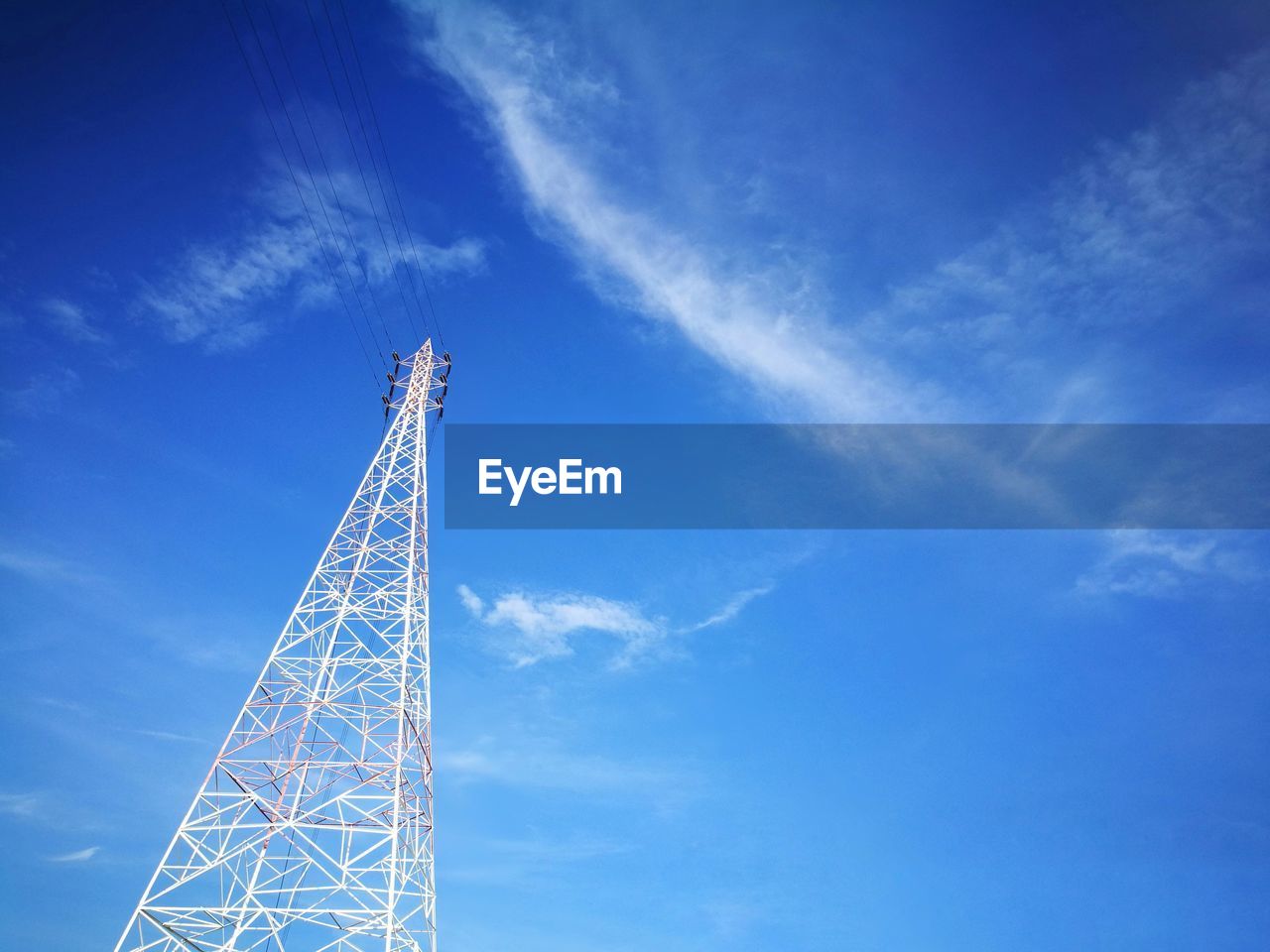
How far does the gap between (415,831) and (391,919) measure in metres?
3.35

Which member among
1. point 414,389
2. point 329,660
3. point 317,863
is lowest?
point 317,863

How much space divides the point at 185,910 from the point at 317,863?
4283 mm

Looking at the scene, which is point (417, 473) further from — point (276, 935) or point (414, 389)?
point (276, 935)

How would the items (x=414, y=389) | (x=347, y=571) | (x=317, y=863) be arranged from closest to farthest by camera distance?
(x=317, y=863)
(x=347, y=571)
(x=414, y=389)

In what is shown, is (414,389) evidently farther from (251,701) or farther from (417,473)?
(251,701)

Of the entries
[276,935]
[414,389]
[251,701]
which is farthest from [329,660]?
[414,389]

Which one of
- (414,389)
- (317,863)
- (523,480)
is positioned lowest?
(317,863)

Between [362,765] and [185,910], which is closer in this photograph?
[185,910]

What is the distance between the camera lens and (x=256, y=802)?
30.7m

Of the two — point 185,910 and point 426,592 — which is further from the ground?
point 426,592

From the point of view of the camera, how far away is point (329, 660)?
1342 inches

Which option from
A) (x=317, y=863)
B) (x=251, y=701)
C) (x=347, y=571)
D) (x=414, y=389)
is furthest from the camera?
(x=414, y=389)

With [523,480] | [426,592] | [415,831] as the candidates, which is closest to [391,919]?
[415,831]

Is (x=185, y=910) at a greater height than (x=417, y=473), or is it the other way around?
(x=417, y=473)
